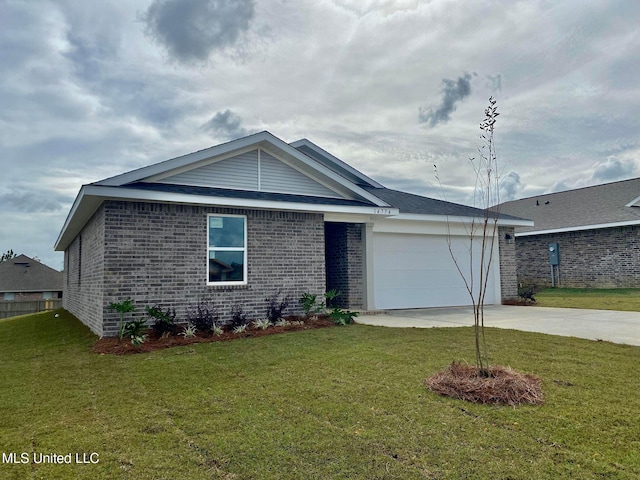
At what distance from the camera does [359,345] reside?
24.9ft

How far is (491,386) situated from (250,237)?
697 cm

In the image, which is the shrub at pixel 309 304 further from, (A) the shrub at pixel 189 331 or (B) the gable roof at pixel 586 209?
(B) the gable roof at pixel 586 209

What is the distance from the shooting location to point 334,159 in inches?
641

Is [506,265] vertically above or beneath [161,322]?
above

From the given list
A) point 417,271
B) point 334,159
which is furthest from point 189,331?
point 334,159

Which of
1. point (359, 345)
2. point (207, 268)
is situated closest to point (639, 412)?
point (359, 345)

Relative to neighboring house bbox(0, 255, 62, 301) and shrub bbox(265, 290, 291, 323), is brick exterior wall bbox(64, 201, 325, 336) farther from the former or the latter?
neighboring house bbox(0, 255, 62, 301)

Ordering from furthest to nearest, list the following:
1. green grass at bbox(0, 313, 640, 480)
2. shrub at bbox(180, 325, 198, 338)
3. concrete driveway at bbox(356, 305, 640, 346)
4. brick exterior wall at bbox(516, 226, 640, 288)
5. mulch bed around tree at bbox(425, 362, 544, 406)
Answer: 1. brick exterior wall at bbox(516, 226, 640, 288)
2. shrub at bbox(180, 325, 198, 338)
3. concrete driveway at bbox(356, 305, 640, 346)
4. mulch bed around tree at bbox(425, 362, 544, 406)
5. green grass at bbox(0, 313, 640, 480)

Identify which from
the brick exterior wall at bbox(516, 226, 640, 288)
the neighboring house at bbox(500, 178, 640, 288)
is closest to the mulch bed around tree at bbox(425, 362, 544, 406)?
the neighboring house at bbox(500, 178, 640, 288)

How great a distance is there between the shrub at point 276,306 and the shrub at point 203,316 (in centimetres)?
128

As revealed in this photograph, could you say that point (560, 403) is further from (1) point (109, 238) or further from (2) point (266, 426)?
(1) point (109, 238)

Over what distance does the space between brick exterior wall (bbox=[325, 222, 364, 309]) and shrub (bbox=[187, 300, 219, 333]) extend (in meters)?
4.61

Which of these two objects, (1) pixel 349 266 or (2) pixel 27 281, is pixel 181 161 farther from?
(2) pixel 27 281

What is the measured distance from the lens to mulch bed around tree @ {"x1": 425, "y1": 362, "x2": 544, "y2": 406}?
14.8 feet
